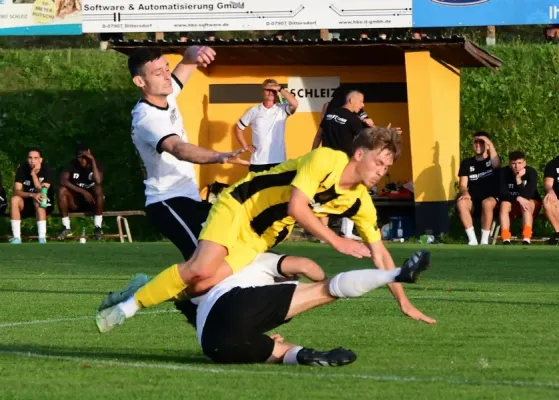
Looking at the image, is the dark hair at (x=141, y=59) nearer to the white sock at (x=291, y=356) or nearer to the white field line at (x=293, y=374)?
the white field line at (x=293, y=374)

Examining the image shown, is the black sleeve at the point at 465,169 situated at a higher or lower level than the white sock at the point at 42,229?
higher

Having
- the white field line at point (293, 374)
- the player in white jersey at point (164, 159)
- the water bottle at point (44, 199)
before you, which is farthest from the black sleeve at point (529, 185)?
the white field line at point (293, 374)

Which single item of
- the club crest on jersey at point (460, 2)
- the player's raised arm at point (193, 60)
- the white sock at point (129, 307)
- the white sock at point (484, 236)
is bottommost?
the white sock at point (484, 236)

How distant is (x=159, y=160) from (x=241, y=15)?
1414 centimetres

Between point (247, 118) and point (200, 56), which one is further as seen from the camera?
point (247, 118)

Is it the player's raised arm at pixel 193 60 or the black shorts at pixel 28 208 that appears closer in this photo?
the player's raised arm at pixel 193 60

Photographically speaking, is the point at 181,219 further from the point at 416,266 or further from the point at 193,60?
the point at 416,266

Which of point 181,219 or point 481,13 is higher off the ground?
point 481,13

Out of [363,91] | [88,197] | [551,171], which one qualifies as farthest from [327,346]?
[363,91]

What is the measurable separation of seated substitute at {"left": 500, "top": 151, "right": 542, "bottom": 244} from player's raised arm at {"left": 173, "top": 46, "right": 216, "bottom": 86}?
11.5 metres

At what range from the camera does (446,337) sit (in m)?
8.15

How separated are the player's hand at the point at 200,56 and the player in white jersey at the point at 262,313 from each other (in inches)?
86.6

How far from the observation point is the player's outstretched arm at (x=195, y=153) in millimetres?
7355

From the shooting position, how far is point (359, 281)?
6809mm
